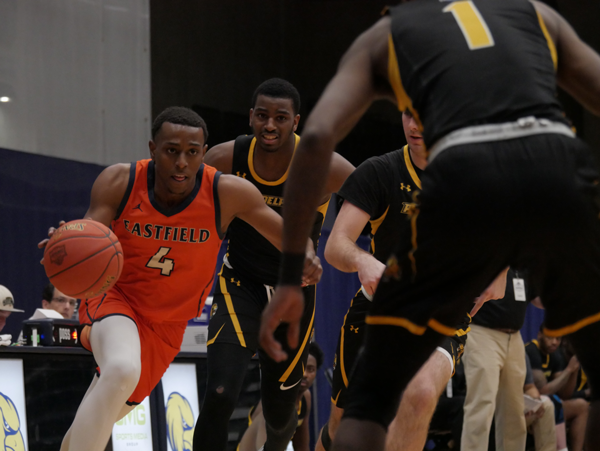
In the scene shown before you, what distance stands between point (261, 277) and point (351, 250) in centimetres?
100

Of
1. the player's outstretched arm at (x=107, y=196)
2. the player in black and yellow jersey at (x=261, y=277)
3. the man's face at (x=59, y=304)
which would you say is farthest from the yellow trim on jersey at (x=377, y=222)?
the man's face at (x=59, y=304)

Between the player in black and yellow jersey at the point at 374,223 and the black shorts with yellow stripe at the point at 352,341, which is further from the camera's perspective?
the black shorts with yellow stripe at the point at 352,341

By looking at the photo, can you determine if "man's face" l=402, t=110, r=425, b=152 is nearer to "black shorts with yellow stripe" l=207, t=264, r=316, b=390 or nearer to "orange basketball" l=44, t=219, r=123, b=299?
"black shorts with yellow stripe" l=207, t=264, r=316, b=390

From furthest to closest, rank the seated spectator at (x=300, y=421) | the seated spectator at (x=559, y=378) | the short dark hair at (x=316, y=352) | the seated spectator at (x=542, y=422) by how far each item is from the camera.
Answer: the seated spectator at (x=559, y=378), the short dark hair at (x=316, y=352), the seated spectator at (x=542, y=422), the seated spectator at (x=300, y=421)

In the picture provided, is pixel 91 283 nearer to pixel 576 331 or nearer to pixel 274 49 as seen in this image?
pixel 576 331

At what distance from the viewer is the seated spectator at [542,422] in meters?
8.01

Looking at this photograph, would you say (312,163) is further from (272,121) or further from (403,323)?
(272,121)

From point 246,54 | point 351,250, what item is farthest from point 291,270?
point 246,54

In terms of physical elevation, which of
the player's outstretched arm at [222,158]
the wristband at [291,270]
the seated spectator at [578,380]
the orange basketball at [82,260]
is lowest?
the seated spectator at [578,380]

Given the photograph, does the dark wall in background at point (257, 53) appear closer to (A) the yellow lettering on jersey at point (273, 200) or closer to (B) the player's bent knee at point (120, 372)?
(A) the yellow lettering on jersey at point (273, 200)

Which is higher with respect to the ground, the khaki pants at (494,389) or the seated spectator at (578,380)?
the khaki pants at (494,389)

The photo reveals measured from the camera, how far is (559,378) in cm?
902

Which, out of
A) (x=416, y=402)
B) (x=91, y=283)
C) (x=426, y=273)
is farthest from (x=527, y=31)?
(x=91, y=283)

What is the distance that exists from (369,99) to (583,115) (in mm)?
A: 13282
